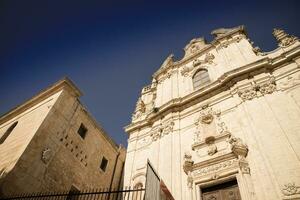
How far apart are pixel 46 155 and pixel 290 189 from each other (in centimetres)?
1064

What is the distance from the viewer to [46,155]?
1127 cm

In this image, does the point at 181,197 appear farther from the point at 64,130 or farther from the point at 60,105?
the point at 60,105

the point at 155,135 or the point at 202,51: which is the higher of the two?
the point at 202,51

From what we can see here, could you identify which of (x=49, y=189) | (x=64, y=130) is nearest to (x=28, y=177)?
(x=49, y=189)

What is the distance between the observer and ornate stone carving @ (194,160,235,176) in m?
8.39

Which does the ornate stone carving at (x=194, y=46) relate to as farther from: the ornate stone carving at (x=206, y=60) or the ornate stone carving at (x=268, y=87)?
the ornate stone carving at (x=268, y=87)

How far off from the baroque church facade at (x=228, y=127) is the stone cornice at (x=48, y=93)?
14.6ft

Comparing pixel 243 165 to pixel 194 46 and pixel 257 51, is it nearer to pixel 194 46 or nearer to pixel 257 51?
pixel 257 51

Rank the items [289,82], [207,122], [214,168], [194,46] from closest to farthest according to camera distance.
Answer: [214,168], [289,82], [207,122], [194,46]

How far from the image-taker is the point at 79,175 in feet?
44.2

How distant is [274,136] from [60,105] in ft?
37.5

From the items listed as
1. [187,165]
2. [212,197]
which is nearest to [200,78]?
[187,165]

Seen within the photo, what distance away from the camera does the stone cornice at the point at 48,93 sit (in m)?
14.3

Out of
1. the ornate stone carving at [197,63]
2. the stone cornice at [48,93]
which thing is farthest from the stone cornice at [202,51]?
the stone cornice at [48,93]
